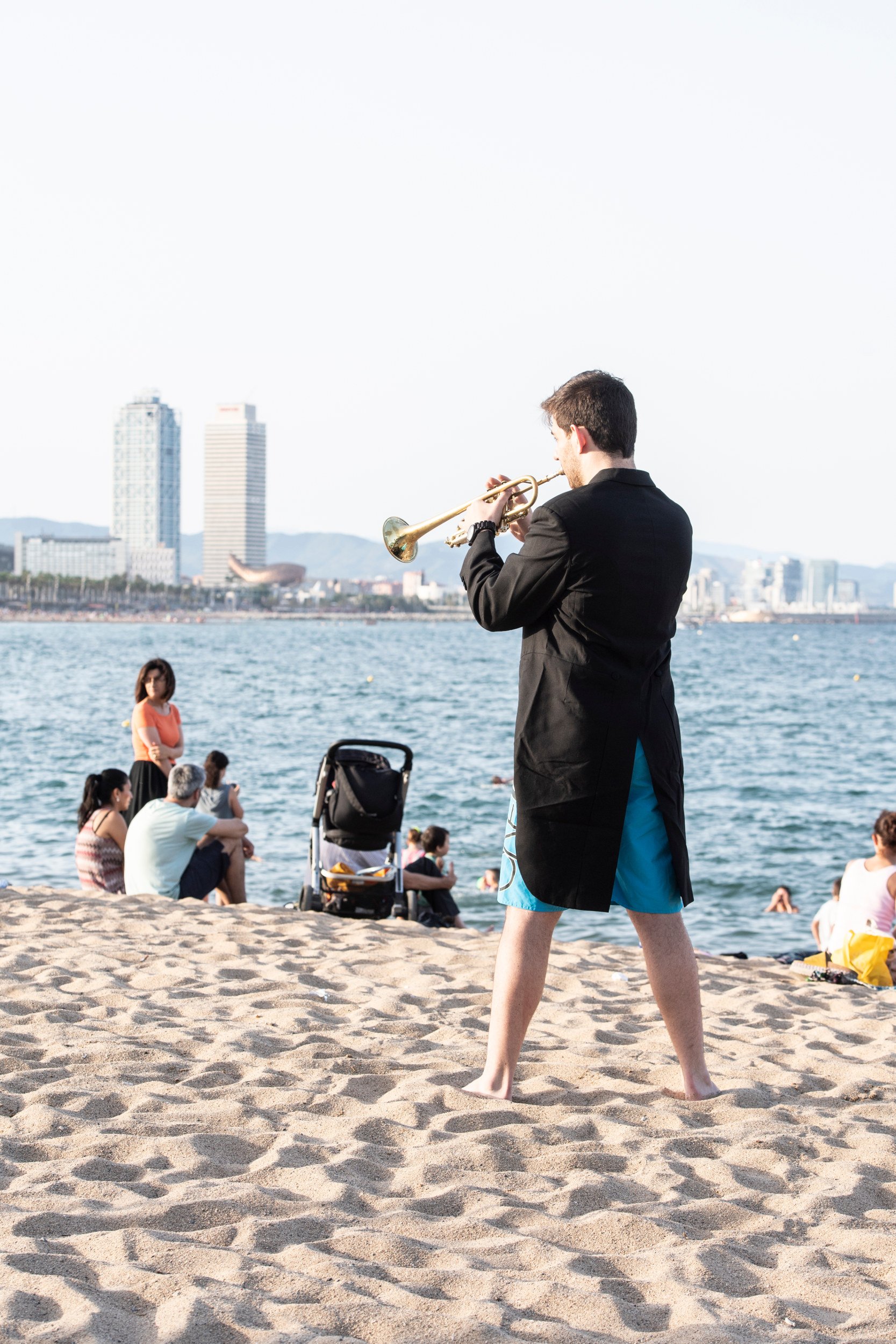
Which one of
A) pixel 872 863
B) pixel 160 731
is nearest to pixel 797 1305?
pixel 872 863

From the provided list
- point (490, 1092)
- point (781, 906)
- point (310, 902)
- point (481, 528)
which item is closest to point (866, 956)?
point (310, 902)

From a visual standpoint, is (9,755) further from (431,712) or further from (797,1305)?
(797,1305)

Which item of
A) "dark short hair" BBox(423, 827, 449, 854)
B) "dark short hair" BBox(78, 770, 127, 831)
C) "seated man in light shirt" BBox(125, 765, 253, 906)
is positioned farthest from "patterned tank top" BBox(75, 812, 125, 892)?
"dark short hair" BBox(423, 827, 449, 854)

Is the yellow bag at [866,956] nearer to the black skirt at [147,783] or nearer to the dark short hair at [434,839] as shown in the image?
the dark short hair at [434,839]

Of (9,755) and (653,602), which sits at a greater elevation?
(653,602)

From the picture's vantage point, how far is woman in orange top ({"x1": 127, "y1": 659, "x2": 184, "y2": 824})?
27.7 feet

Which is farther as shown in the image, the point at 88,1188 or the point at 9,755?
the point at 9,755

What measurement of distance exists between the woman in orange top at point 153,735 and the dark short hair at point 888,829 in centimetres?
432

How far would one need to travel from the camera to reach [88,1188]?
286 cm

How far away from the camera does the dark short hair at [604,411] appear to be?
3.50 meters

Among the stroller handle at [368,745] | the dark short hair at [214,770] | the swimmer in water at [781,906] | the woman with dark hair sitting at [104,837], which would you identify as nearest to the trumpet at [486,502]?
the stroller handle at [368,745]

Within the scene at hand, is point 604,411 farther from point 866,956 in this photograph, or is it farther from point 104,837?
point 104,837

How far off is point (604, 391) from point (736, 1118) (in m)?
2.02

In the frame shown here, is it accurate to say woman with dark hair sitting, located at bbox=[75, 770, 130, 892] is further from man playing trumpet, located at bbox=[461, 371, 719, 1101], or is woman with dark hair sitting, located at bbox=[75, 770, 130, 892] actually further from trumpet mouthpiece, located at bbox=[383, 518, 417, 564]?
man playing trumpet, located at bbox=[461, 371, 719, 1101]
